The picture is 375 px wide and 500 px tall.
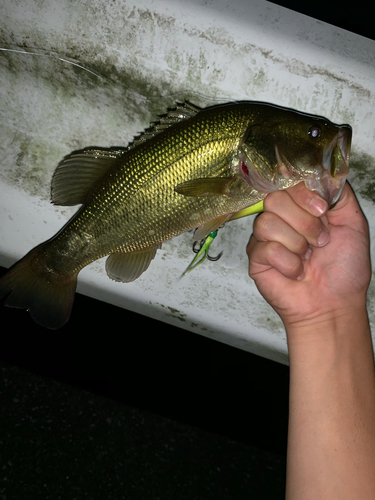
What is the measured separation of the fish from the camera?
1.34 metres

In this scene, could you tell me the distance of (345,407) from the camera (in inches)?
52.7

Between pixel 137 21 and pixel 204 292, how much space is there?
1366 mm

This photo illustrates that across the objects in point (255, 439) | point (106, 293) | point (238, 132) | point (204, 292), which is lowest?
point (255, 439)

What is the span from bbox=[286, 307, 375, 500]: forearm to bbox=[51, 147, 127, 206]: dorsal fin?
102 centimetres

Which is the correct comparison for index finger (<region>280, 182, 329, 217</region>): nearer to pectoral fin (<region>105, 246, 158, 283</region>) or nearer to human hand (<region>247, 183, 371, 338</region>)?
human hand (<region>247, 183, 371, 338</region>)

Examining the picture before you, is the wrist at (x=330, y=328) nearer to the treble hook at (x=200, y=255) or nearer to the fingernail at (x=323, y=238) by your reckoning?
the fingernail at (x=323, y=238)

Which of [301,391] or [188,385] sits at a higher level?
[301,391]

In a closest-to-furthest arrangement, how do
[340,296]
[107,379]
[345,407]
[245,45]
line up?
[345,407]
[340,296]
[245,45]
[107,379]

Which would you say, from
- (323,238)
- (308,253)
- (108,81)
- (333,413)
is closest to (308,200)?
(323,238)

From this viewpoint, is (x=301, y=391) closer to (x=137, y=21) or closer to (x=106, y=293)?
(x=106, y=293)

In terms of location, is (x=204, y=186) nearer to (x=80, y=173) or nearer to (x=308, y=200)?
(x=308, y=200)

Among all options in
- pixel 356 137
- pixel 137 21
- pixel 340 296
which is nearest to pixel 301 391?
pixel 340 296

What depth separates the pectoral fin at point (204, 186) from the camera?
4.50 ft

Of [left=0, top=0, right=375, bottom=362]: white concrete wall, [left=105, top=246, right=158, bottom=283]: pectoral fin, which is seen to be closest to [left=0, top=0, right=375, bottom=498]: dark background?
[left=0, top=0, right=375, bottom=362]: white concrete wall
